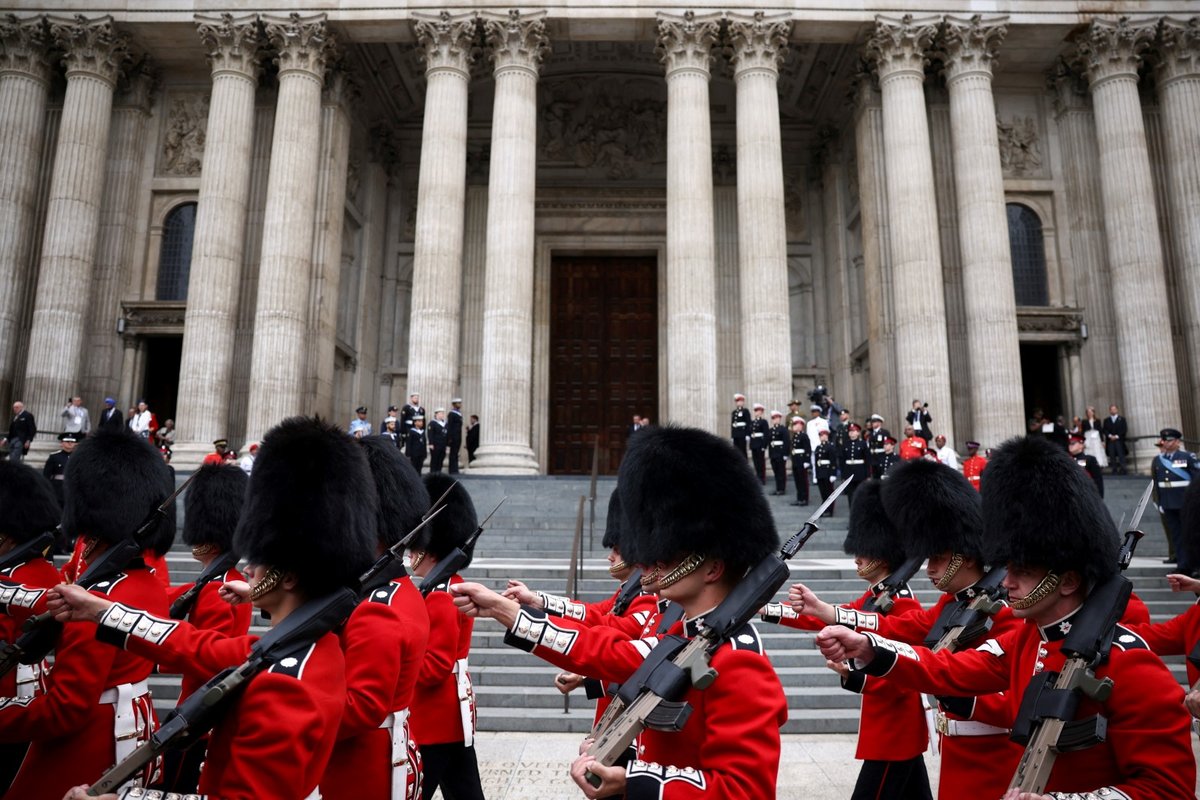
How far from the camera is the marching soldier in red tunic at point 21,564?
4473 mm

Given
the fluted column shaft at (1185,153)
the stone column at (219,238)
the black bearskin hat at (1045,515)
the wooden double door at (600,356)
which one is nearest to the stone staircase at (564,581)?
the black bearskin hat at (1045,515)

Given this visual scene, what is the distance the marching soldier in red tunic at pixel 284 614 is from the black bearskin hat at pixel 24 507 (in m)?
2.36

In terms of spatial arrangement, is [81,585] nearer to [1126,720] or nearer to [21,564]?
[21,564]

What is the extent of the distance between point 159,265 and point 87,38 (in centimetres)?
616

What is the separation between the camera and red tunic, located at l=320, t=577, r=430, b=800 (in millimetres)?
3166

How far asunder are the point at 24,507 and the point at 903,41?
74.7ft

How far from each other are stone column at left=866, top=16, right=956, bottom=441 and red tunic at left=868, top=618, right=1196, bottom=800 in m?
18.1

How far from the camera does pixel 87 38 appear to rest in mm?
21922

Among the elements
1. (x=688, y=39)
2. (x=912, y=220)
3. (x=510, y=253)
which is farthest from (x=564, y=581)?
(x=688, y=39)

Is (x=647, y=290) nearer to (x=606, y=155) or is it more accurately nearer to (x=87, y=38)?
(x=606, y=155)

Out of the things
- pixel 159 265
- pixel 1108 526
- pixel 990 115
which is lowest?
pixel 1108 526

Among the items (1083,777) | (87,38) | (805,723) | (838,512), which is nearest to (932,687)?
(1083,777)

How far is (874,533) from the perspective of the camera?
20.2 feet

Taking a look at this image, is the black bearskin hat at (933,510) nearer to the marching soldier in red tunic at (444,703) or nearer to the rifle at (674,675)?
the rifle at (674,675)
